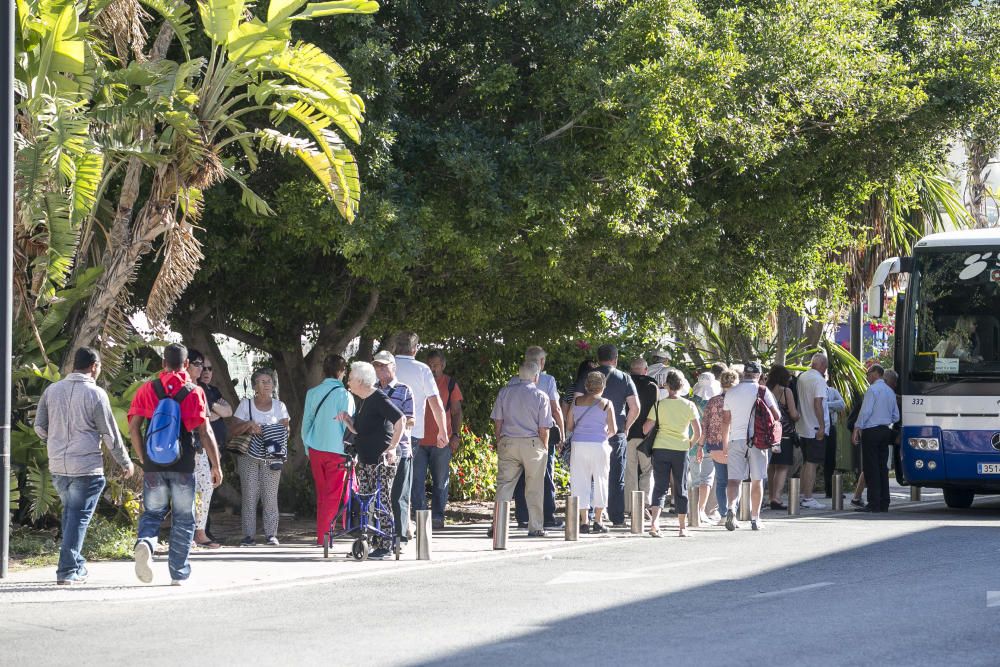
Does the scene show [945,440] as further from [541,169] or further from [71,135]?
[71,135]

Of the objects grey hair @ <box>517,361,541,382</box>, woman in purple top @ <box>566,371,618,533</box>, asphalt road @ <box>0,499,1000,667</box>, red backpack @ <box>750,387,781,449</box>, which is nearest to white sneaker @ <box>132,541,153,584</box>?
asphalt road @ <box>0,499,1000,667</box>

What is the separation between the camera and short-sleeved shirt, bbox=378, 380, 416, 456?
1304 cm

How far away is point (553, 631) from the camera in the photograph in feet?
29.3

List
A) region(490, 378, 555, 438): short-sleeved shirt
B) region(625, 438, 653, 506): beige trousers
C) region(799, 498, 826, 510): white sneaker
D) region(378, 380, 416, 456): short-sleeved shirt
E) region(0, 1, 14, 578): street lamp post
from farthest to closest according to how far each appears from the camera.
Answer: region(799, 498, 826, 510): white sneaker < region(625, 438, 653, 506): beige trousers < region(490, 378, 555, 438): short-sleeved shirt < region(378, 380, 416, 456): short-sleeved shirt < region(0, 1, 14, 578): street lamp post

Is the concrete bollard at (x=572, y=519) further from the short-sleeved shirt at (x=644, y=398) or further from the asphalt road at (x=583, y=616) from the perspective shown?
the short-sleeved shirt at (x=644, y=398)

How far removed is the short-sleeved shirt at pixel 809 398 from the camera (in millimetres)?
18859

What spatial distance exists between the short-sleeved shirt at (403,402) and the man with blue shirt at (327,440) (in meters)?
0.57

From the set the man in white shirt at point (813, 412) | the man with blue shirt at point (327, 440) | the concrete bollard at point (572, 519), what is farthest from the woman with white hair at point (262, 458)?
the man in white shirt at point (813, 412)

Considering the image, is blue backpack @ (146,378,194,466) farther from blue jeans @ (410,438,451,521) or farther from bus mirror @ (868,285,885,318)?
bus mirror @ (868,285,885,318)

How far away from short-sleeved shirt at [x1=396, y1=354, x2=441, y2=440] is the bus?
659cm

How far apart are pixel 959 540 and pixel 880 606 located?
16.2 feet

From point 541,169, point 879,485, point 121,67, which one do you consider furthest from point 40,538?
point 879,485

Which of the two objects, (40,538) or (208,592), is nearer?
(208,592)

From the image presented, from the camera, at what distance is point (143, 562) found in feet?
35.3
